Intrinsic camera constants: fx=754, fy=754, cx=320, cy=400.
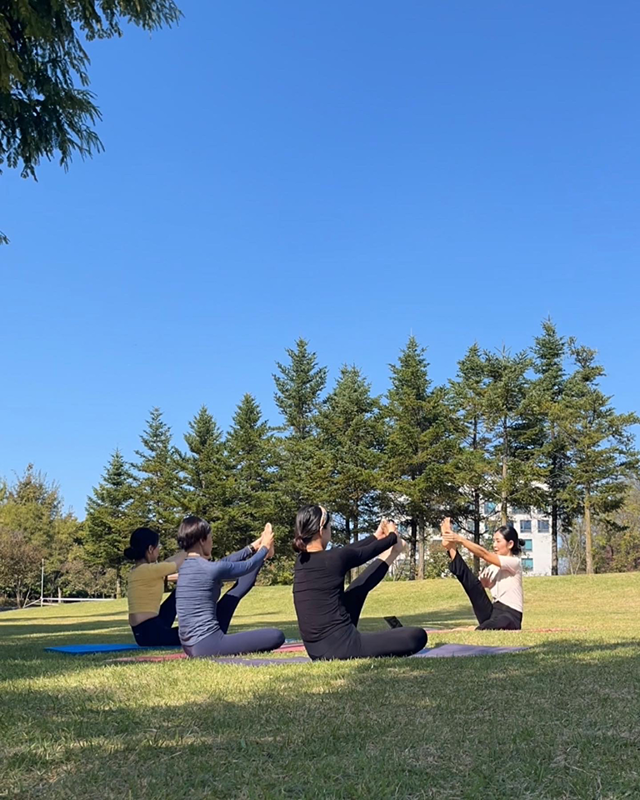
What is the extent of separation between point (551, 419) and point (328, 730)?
3571 cm

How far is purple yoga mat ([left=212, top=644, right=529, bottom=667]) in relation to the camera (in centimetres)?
566

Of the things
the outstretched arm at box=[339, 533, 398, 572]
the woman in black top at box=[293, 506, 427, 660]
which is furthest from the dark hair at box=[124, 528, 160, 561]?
the outstretched arm at box=[339, 533, 398, 572]

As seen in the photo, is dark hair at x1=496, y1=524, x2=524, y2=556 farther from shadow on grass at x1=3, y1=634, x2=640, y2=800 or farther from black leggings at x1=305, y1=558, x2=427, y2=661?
shadow on grass at x1=3, y1=634, x2=640, y2=800

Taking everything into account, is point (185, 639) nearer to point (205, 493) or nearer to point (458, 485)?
point (458, 485)

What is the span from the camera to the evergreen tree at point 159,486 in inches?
1780

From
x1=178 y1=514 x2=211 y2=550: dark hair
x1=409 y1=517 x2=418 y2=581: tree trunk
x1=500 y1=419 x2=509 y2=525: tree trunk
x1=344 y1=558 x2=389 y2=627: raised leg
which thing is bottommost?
x1=409 y1=517 x2=418 y2=581: tree trunk

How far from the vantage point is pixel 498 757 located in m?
2.89

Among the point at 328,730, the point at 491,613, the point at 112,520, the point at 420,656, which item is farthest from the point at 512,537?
the point at 112,520

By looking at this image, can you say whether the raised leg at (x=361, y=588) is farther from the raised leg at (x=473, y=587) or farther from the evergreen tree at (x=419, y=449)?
the evergreen tree at (x=419, y=449)

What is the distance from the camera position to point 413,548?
138ft

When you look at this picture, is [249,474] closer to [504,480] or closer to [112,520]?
[112,520]

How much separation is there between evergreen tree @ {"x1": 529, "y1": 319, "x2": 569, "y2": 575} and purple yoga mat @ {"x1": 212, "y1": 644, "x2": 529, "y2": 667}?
31197mm

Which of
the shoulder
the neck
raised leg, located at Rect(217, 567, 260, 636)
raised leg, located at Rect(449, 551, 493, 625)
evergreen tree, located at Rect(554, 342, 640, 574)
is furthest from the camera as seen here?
evergreen tree, located at Rect(554, 342, 640, 574)

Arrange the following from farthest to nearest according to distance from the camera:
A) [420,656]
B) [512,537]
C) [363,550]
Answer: [512,537] → [420,656] → [363,550]
